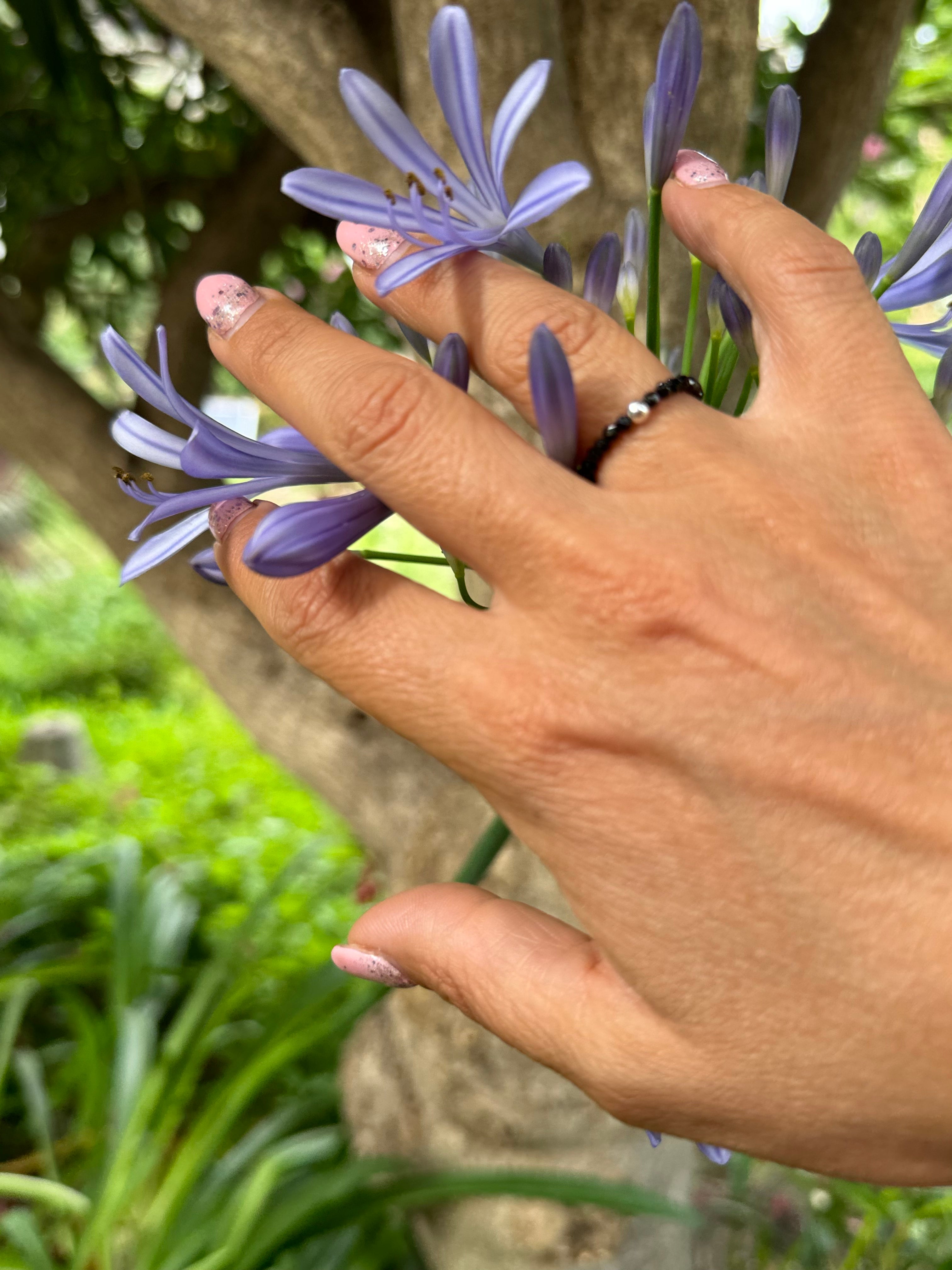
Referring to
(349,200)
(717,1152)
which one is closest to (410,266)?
(349,200)

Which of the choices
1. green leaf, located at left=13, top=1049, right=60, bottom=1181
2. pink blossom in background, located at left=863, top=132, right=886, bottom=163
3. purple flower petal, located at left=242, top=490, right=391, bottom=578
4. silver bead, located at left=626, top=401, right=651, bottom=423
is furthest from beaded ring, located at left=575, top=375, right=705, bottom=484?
pink blossom in background, located at left=863, top=132, right=886, bottom=163

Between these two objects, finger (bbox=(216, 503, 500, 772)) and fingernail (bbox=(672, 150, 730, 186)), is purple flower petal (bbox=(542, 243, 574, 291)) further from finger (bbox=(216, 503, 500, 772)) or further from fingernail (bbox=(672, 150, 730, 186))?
finger (bbox=(216, 503, 500, 772))

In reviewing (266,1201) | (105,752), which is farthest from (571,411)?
(105,752)

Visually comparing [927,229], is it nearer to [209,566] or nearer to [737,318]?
[737,318]

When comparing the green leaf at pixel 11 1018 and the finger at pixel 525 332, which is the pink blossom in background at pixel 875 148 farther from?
the green leaf at pixel 11 1018

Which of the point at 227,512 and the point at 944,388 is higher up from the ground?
the point at 944,388

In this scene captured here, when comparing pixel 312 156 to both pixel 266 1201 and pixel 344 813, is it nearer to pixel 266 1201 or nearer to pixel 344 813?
pixel 344 813
